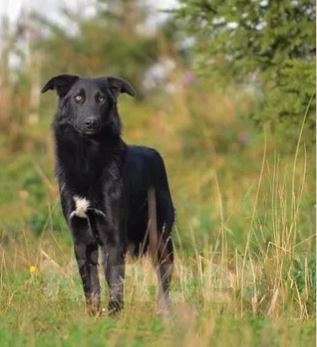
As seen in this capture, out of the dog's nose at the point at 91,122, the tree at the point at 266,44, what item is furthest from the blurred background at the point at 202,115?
the dog's nose at the point at 91,122

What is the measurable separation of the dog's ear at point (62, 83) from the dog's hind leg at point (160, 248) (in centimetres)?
101

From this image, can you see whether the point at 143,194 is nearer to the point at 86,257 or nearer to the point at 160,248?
the point at 160,248

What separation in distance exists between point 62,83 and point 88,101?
295 millimetres

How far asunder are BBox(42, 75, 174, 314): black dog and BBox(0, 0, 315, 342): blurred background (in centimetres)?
62

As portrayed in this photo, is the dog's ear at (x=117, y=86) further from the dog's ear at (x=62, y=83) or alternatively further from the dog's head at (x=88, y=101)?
the dog's ear at (x=62, y=83)

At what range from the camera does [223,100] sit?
700 inches

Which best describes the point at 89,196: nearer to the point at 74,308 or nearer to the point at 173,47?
the point at 74,308

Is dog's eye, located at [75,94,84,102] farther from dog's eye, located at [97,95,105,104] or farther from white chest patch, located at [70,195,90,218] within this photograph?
white chest patch, located at [70,195,90,218]

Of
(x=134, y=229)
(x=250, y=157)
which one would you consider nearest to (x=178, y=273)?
(x=134, y=229)

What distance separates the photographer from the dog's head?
7.54m

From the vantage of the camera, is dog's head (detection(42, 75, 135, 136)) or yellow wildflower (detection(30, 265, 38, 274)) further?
yellow wildflower (detection(30, 265, 38, 274))

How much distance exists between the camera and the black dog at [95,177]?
7.60 m

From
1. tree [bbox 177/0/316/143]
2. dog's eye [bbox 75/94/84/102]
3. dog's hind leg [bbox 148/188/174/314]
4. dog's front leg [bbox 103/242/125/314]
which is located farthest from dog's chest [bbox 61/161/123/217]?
tree [bbox 177/0/316/143]

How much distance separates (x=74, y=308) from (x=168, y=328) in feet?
4.00
